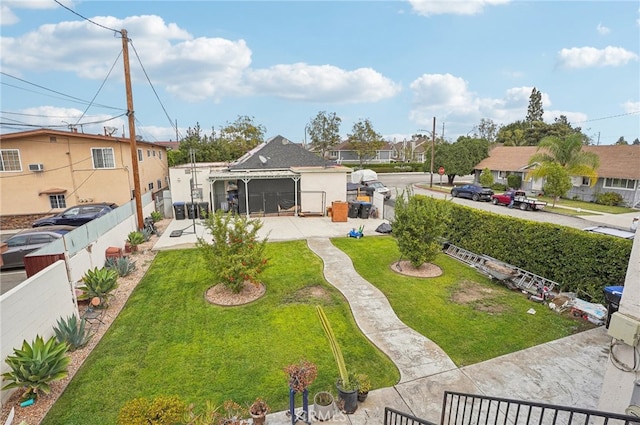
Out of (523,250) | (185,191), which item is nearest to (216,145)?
(185,191)

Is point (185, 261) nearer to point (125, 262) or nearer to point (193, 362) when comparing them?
point (125, 262)

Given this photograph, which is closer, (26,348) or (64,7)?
(26,348)

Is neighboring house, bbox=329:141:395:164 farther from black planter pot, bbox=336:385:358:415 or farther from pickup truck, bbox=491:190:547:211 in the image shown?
black planter pot, bbox=336:385:358:415

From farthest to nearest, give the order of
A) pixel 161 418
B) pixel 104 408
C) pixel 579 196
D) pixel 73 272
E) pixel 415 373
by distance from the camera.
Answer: pixel 579 196 < pixel 73 272 < pixel 415 373 < pixel 104 408 < pixel 161 418

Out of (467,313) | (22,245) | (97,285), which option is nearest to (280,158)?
(22,245)

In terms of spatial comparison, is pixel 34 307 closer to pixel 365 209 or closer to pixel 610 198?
pixel 365 209

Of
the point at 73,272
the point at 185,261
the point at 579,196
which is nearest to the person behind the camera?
the point at 73,272

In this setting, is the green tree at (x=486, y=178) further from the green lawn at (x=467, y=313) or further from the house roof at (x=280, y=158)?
the green lawn at (x=467, y=313)
